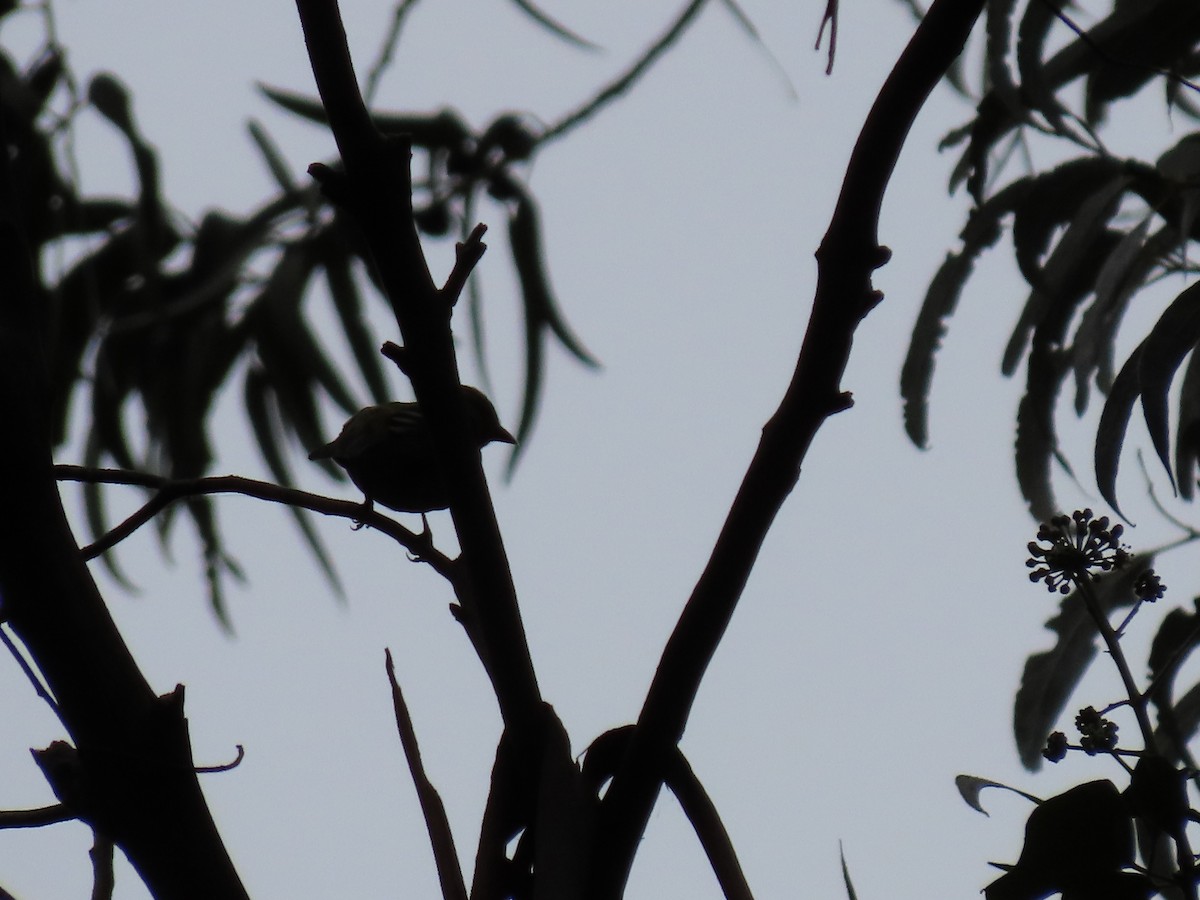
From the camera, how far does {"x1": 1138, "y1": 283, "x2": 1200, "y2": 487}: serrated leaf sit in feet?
3.04

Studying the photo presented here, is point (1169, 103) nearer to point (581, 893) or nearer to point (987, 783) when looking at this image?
point (987, 783)

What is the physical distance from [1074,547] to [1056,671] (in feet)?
2.18

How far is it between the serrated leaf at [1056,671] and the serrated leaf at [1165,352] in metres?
0.36

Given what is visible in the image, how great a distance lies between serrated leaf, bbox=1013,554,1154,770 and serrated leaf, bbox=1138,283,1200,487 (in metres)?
0.36

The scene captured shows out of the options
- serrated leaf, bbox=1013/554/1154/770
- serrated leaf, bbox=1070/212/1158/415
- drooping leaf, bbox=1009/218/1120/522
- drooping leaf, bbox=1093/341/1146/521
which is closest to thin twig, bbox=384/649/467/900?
drooping leaf, bbox=1093/341/1146/521

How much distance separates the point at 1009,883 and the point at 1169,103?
1.33 m

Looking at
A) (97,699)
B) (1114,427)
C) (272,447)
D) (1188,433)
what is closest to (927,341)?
(1188,433)

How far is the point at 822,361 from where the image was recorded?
558mm

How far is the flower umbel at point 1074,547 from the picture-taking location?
0.66 meters

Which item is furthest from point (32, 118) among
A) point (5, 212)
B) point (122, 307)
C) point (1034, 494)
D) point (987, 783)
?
point (987, 783)

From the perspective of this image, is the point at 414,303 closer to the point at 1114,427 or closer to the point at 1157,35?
the point at 1114,427

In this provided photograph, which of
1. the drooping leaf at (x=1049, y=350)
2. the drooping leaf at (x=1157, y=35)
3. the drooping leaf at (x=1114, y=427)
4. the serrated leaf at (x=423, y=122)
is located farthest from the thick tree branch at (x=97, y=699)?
the serrated leaf at (x=423, y=122)

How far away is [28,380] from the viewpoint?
0.66 meters

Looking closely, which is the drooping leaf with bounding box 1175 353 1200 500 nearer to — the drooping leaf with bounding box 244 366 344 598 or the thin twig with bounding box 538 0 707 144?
the thin twig with bounding box 538 0 707 144
